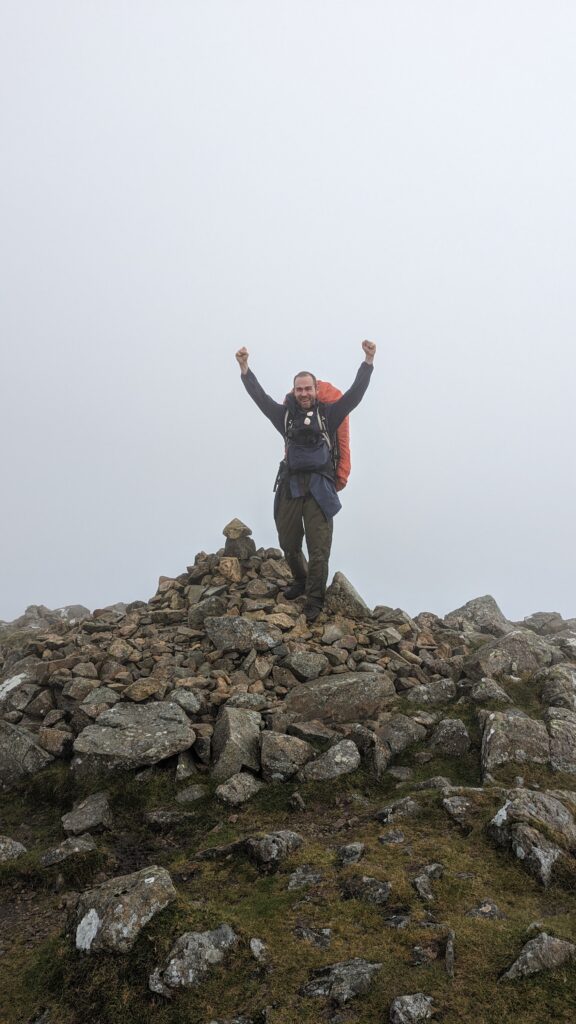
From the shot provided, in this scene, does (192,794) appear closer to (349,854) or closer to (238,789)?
(238,789)

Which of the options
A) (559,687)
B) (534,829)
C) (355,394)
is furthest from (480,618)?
(534,829)

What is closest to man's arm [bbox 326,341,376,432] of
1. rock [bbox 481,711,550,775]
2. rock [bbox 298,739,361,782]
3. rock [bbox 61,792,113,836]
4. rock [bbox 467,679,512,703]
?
rock [bbox 467,679,512,703]

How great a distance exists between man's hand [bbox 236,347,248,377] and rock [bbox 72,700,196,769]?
27.7ft

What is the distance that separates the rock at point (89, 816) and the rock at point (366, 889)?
3.98 m

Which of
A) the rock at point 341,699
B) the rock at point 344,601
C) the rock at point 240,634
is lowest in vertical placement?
the rock at point 341,699

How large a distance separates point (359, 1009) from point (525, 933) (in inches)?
68.6

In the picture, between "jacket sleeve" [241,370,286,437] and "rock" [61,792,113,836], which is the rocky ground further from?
"jacket sleeve" [241,370,286,437]

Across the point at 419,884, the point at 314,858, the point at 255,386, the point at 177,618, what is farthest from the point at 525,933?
the point at 255,386

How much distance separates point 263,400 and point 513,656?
846 centimetres

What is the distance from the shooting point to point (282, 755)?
10.2 m

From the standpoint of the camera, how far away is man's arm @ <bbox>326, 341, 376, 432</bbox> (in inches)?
583

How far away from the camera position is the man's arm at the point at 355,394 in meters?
14.8

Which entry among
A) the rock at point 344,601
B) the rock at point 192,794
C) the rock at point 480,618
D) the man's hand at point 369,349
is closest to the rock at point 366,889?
the rock at point 192,794

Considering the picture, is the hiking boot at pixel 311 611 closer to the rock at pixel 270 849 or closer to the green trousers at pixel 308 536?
the green trousers at pixel 308 536
